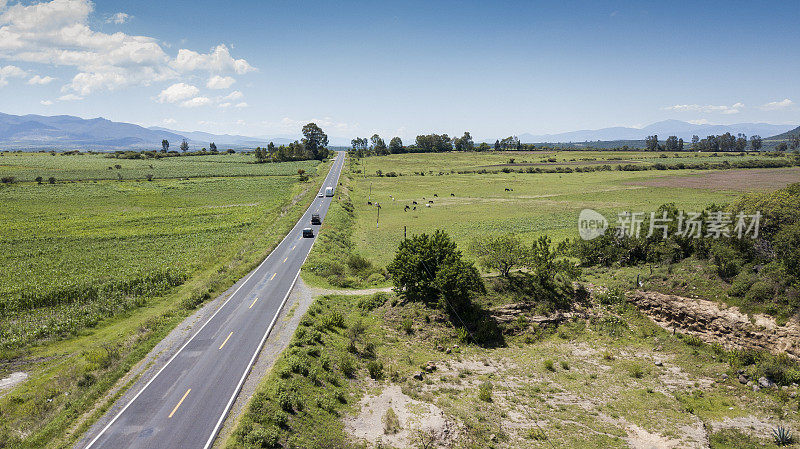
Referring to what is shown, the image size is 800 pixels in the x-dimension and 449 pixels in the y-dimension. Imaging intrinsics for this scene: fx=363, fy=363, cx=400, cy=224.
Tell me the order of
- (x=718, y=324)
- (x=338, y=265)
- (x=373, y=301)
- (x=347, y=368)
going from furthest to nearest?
(x=338, y=265)
(x=373, y=301)
(x=718, y=324)
(x=347, y=368)

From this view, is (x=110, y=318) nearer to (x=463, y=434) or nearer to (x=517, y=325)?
(x=463, y=434)

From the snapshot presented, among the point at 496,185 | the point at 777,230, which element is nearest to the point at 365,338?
the point at 777,230

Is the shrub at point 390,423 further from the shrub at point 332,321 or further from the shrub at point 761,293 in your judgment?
the shrub at point 761,293

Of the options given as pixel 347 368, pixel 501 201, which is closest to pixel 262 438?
pixel 347 368

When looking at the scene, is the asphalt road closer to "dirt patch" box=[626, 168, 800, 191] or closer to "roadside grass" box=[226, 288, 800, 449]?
"roadside grass" box=[226, 288, 800, 449]

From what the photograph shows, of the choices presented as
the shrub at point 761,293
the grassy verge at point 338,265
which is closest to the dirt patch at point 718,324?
the shrub at point 761,293

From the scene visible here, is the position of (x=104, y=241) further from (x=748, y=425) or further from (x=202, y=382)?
(x=748, y=425)

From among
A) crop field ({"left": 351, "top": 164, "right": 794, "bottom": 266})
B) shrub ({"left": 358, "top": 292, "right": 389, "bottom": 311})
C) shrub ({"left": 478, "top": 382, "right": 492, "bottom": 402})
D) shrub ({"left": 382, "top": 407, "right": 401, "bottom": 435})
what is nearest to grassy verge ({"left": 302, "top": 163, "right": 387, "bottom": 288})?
crop field ({"left": 351, "top": 164, "right": 794, "bottom": 266})
